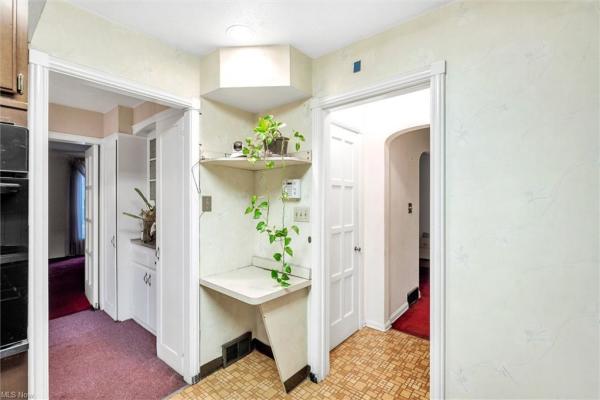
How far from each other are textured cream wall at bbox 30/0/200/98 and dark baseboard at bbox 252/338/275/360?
2.13m

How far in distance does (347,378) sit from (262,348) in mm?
776

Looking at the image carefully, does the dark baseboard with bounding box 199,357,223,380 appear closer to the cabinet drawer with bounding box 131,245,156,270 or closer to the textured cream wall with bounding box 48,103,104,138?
the cabinet drawer with bounding box 131,245,156,270

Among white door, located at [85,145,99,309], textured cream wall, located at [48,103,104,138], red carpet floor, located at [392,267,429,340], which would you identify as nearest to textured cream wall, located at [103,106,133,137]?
textured cream wall, located at [48,103,104,138]

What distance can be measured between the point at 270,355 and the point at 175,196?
1566 mm

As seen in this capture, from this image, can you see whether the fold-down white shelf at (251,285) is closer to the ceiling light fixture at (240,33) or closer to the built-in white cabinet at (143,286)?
the built-in white cabinet at (143,286)

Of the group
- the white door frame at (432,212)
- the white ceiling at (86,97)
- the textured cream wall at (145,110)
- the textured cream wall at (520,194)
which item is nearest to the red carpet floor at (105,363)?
the white door frame at (432,212)

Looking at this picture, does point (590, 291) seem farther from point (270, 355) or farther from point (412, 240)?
point (412, 240)

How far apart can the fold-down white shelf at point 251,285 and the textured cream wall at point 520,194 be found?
989 millimetres

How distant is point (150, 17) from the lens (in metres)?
1.59

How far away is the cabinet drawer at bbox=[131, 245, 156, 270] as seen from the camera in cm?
271

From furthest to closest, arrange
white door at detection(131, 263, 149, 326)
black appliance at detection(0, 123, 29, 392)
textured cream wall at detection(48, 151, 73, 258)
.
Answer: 1. textured cream wall at detection(48, 151, 73, 258)
2. white door at detection(131, 263, 149, 326)
3. black appliance at detection(0, 123, 29, 392)

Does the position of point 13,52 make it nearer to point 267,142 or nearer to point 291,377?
point 267,142

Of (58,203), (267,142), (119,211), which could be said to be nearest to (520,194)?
(267,142)

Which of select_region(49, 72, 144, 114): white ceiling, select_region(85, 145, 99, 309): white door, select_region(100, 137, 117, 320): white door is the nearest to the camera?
select_region(49, 72, 144, 114): white ceiling
